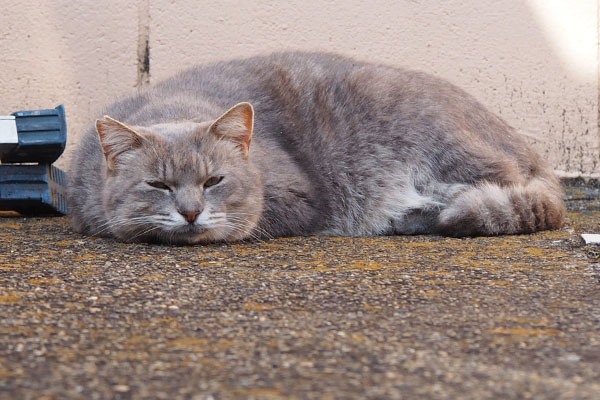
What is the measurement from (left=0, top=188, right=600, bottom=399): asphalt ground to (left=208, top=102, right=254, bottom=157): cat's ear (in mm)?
461

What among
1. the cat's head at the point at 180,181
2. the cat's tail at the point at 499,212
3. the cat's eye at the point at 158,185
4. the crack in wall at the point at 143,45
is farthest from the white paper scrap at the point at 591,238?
the crack in wall at the point at 143,45

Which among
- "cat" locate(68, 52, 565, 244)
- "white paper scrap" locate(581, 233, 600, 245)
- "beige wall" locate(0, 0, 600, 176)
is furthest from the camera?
"beige wall" locate(0, 0, 600, 176)

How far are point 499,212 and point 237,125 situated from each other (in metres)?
1.08

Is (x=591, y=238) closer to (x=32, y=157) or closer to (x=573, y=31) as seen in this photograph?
(x=573, y=31)

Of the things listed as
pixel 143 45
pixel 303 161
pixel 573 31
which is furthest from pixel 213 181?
pixel 573 31

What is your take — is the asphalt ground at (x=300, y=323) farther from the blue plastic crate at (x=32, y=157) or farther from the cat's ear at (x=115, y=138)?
the blue plastic crate at (x=32, y=157)

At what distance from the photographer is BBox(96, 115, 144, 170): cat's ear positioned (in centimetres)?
261

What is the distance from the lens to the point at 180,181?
2.62 meters

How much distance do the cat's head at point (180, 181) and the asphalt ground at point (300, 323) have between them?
5.7 inches

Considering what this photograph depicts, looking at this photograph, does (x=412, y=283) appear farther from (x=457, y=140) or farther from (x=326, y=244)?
(x=457, y=140)

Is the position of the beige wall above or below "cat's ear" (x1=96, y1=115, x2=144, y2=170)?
above

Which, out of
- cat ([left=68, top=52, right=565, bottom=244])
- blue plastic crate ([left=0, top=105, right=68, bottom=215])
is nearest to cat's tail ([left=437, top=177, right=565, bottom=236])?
cat ([left=68, top=52, right=565, bottom=244])

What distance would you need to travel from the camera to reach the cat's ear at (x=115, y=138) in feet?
8.55

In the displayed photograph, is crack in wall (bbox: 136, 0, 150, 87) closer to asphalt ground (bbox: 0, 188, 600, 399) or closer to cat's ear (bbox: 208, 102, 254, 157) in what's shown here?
cat's ear (bbox: 208, 102, 254, 157)
